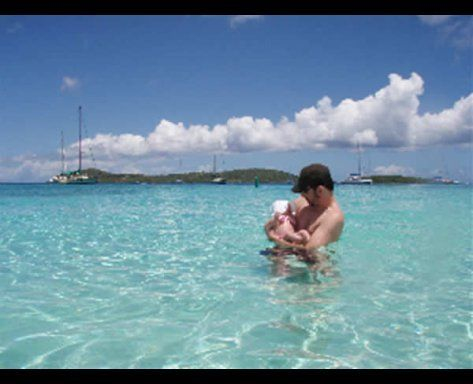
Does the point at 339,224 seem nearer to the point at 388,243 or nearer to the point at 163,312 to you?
the point at 163,312

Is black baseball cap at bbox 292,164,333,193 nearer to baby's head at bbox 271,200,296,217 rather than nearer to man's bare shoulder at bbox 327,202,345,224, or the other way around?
man's bare shoulder at bbox 327,202,345,224

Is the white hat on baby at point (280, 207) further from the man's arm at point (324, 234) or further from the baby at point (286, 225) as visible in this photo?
the man's arm at point (324, 234)

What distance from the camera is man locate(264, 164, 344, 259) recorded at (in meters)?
6.35

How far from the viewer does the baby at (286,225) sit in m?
6.54

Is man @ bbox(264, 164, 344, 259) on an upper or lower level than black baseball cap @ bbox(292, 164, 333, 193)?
lower

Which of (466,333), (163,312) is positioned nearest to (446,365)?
(466,333)

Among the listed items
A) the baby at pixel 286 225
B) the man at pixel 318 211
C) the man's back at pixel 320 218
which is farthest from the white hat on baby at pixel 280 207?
the man at pixel 318 211

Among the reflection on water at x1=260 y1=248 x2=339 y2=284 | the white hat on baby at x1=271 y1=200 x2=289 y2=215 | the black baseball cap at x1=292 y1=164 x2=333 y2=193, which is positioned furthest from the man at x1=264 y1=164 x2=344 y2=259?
the white hat on baby at x1=271 y1=200 x2=289 y2=215
